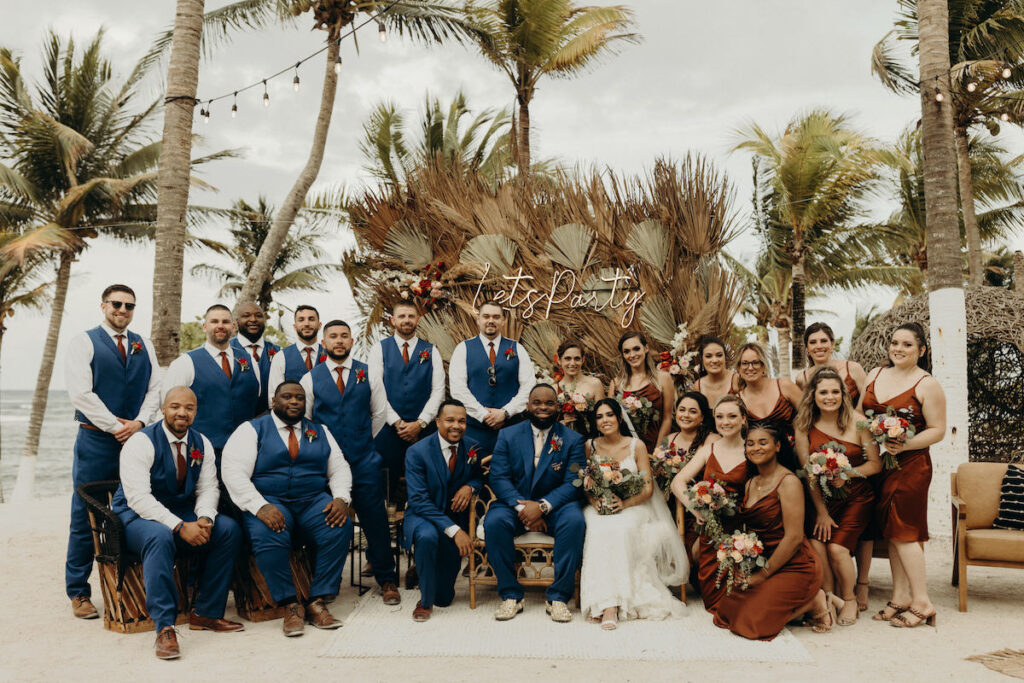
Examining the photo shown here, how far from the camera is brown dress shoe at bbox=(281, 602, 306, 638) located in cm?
502

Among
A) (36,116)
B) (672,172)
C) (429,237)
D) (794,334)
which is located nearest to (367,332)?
(429,237)

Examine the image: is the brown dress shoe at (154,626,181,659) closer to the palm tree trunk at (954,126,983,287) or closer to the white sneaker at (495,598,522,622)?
the white sneaker at (495,598,522,622)

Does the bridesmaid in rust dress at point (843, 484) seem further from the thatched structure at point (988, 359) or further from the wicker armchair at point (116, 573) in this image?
the wicker armchair at point (116, 573)

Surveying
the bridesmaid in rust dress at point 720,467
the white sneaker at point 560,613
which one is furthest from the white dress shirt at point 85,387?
the bridesmaid in rust dress at point 720,467

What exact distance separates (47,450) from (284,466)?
Result: 50.0m

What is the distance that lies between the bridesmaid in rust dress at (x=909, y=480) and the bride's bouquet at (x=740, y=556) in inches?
39.7

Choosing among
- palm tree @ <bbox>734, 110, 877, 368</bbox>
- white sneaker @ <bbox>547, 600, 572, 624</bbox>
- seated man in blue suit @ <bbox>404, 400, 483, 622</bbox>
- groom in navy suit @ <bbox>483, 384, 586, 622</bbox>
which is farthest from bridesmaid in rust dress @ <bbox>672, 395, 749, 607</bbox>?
palm tree @ <bbox>734, 110, 877, 368</bbox>

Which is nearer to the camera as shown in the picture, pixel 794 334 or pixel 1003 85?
pixel 1003 85

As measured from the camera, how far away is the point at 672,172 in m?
8.09

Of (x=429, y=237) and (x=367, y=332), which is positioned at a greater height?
(x=429, y=237)

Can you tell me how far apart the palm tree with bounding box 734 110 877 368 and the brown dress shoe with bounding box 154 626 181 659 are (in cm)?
1514

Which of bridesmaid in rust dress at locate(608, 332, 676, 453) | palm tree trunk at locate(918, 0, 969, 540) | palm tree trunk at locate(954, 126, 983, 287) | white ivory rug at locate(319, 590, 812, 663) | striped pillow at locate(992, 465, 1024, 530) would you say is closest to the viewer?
white ivory rug at locate(319, 590, 812, 663)

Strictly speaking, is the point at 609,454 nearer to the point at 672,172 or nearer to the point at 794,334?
the point at 672,172

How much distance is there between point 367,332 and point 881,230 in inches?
555
